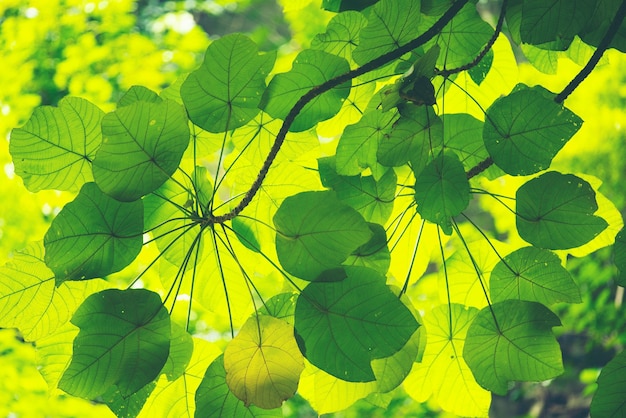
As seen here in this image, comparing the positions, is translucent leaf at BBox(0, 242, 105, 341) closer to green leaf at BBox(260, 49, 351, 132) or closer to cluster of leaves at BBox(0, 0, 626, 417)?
cluster of leaves at BBox(0, 0, 626, 417)

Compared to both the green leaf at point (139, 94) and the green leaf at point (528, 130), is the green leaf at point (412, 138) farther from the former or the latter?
the green leaf at point (139, 94)

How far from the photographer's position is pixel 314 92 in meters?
0.44

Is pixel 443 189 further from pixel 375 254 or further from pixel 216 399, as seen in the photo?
pixel 216 399

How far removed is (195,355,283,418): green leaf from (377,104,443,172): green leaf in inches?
8.3

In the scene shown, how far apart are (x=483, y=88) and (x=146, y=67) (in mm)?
2496

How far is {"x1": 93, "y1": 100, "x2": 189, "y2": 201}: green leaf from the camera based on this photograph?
1.34 feet

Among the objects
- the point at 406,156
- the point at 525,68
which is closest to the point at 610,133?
the point at 525,68

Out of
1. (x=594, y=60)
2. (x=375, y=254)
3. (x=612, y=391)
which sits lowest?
(x=612, y=391)

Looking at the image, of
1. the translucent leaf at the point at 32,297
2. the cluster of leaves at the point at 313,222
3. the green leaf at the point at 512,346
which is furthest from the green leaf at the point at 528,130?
the translucent leaf at the point at 32,297

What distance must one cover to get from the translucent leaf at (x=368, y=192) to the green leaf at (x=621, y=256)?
18cm

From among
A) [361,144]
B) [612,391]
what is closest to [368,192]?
[361,144]

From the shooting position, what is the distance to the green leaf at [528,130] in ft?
1.51

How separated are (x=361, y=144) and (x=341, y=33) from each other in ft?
0.34

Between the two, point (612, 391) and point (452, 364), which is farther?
point (452, 364)
